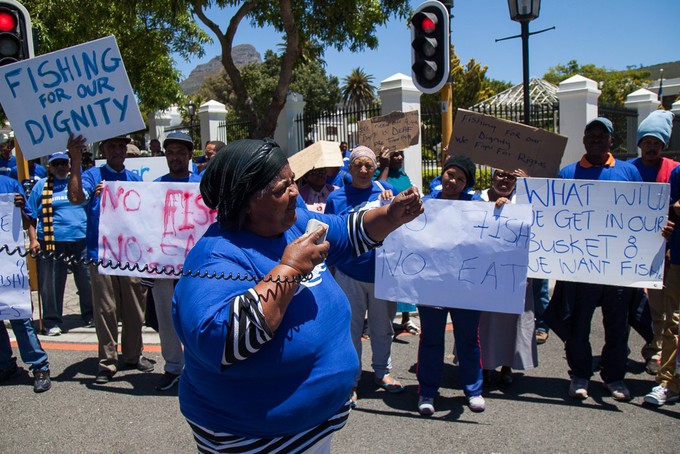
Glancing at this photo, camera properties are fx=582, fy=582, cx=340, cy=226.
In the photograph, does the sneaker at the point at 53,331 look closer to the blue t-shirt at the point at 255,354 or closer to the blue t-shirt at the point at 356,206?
the blue t-shirt at the point at 356,206

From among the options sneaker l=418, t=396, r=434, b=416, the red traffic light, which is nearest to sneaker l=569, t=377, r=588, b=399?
sneaker l=418, t=396, r=434, b=416

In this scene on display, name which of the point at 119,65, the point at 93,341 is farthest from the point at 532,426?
the point at 93,341

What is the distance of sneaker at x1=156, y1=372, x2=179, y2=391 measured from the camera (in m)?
4.83

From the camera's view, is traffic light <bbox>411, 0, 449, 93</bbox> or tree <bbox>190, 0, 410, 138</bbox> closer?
traffic light <bbox>411, 0, 449, 93</bbox>

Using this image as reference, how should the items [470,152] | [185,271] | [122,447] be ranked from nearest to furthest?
[185,271] → [122,447] → [470,152]

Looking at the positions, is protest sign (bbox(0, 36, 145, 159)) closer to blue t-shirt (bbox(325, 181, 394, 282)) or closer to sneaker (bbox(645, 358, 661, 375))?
blue t-shirt (bbox(325, 181, 394, 282))

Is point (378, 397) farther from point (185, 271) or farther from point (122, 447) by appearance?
point (185, 271)

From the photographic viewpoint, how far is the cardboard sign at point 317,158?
5871 millimetres

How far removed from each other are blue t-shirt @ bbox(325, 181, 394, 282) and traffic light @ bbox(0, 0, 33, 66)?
3606 millimetres

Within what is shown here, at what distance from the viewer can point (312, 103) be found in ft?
191

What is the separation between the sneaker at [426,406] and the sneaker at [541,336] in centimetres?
214

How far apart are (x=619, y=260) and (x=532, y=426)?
136 centimetres

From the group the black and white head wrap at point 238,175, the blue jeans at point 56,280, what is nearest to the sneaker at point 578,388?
the black and white head wrap at point 238,175

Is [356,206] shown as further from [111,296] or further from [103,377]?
[103,377]
